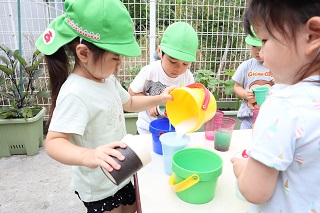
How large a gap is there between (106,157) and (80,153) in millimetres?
107

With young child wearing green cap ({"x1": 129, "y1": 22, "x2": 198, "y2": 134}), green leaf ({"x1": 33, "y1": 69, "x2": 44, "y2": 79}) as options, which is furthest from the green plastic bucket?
green leaf ({"x1": 33, "y1": 69, "x2": 44, "y2": 79})

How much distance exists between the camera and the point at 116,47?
830 mm

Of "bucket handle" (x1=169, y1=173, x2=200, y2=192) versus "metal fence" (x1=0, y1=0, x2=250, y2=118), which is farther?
"metal fence" (x1=0, y1=0, x2=250, y2=118)

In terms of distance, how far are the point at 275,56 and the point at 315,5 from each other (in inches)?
4.1

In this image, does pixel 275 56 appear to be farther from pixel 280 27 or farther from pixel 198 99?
pixel 198 99

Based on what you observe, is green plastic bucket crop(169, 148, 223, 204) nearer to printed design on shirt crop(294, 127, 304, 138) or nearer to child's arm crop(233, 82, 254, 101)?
printed design on shirt crop(294, 127, 304, 138)

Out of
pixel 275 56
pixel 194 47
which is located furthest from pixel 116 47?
pixel 194 47

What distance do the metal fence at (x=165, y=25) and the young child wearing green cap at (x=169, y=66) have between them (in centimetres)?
94

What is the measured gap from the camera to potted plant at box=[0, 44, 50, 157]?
228cm

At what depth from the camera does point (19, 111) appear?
2.31 meters

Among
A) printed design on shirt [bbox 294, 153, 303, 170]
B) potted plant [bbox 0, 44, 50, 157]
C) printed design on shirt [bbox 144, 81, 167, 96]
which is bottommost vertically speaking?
potted plant [bbox 0, 44, 50, 157]

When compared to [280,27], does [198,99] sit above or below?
below

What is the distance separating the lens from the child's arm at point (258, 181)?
0.49 metres

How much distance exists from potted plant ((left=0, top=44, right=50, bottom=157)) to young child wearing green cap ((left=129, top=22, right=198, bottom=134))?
3.88 ft
